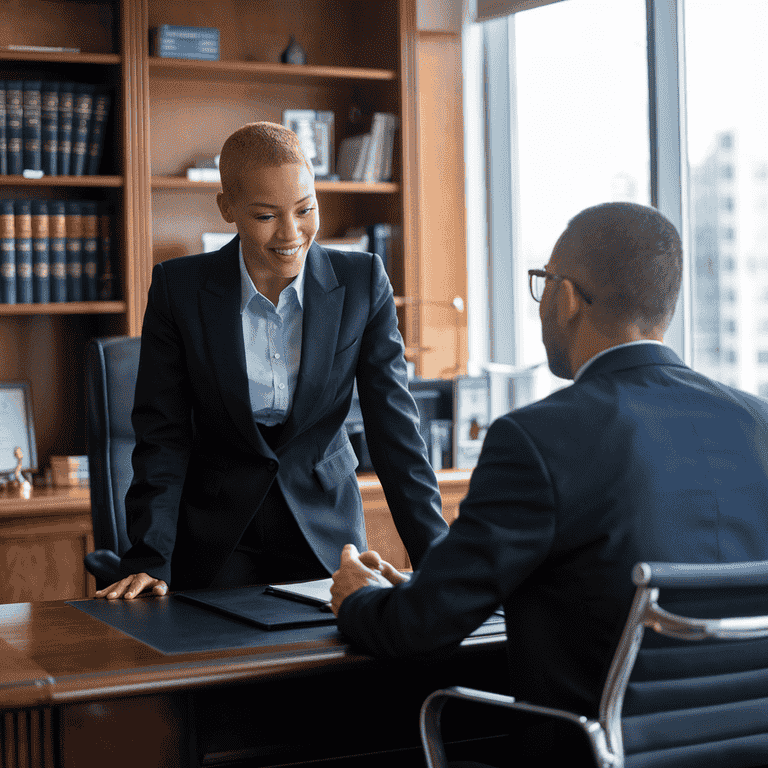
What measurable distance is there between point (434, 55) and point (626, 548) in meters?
3.32

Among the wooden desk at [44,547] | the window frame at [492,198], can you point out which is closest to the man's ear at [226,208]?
the wooden desk at [44,547]

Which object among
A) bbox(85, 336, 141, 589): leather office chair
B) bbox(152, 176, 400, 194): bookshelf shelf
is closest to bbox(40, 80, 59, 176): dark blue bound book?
bbox(152, 176, 400, 194): bookshelf shelf

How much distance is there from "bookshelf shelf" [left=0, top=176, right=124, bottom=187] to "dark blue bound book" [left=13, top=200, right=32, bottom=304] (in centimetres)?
7

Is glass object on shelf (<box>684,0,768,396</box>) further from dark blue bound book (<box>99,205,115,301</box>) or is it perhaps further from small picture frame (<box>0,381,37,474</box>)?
small picture frame (<box>0,381,37,474</box>)

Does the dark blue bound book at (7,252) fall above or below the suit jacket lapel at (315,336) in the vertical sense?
above

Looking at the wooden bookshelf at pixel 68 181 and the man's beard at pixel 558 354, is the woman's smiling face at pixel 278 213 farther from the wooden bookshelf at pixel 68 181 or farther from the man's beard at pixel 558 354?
the wooden bookshelf at pixel 68 181

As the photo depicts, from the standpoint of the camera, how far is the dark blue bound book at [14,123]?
11.6ft

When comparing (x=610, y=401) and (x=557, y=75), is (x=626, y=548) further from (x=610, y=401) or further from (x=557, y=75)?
(x=557, y=75)

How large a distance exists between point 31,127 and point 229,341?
2018 millimetres

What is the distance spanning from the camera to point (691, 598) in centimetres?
114

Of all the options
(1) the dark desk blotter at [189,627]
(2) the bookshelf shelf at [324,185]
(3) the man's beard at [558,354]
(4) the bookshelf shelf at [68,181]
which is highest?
(2) the bookshelf shelf at [324,185]

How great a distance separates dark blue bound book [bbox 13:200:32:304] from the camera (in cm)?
359

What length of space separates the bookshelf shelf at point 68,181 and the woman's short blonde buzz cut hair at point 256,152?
1.87 metres

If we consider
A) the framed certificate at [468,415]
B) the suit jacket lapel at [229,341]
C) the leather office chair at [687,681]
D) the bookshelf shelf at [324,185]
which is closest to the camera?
the leather office chair at [687,681]
